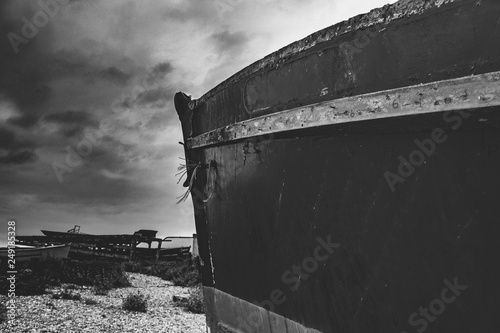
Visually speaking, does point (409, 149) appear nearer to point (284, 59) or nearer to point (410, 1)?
point (410, 1)

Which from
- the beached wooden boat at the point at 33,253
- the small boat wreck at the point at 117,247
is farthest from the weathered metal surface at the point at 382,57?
the small boat wreck at the point at 117,247

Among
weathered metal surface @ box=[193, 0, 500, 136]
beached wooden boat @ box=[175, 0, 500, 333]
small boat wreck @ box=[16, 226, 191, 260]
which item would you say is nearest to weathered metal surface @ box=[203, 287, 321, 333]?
beached wooden boat @ box=[175, 0, 500, 333]

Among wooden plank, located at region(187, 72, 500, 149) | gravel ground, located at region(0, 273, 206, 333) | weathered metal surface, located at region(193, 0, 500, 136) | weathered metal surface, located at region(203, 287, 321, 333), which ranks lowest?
gravel ground, located at region(0, 273, 206, 333)

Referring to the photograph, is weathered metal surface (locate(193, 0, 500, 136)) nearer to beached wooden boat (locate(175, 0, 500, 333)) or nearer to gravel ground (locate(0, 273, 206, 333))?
beached wooden boat (locate(175, 0, 500, 333))

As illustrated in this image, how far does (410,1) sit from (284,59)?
0.87 metres

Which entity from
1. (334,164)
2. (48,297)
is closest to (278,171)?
(334,164)

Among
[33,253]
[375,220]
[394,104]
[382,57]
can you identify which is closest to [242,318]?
[375,220]

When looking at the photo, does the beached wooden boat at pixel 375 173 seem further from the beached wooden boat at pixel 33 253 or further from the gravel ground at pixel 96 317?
the beached wooden boat at pixel 33 253

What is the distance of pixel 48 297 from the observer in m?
8.63

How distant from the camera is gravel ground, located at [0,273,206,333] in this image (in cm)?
634

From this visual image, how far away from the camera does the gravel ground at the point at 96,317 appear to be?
250 inches

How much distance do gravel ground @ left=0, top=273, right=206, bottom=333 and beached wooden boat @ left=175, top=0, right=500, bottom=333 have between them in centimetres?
509

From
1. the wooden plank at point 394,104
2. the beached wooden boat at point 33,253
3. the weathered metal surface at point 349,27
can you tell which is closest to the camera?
the wooden plank at point 394,104

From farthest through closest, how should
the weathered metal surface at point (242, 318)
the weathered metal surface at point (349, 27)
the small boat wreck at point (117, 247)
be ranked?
1. the small boat wreck at point (117, 247)
2. the weathered metal surface at point (242, 318)
3. the weathered metal surface at point (349, 27)
